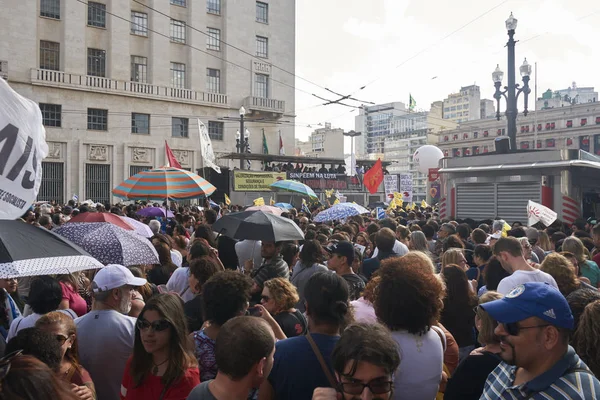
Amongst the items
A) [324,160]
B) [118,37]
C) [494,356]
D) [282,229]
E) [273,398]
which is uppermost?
[118,37]

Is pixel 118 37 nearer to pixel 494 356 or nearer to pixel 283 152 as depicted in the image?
pixel 283 152

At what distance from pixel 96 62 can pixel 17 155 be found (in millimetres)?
35540

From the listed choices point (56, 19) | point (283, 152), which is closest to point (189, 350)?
point (56, 19)

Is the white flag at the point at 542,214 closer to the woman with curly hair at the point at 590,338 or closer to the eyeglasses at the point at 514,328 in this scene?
the woman with curly hair at the point at 590,338

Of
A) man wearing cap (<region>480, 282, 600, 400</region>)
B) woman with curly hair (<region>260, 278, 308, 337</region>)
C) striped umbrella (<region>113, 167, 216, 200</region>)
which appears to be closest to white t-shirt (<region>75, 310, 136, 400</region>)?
woman with curly hair (<region>260, 278, 308, 337</region>)

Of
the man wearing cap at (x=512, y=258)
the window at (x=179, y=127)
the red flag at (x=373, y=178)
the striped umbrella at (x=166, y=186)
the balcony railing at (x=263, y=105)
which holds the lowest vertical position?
the man wearing cap at (x=512, y=258)

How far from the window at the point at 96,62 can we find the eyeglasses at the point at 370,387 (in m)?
36.5

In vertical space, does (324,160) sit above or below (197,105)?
below

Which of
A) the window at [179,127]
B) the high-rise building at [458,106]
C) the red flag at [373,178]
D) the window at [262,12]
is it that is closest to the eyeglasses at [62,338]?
the red flag at [373,178]

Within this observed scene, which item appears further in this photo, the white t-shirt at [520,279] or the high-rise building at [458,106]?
the high-rise building at [458,106]

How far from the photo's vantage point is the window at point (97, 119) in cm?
3438

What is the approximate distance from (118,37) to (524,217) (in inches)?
1169

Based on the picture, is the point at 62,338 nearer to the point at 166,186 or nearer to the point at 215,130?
the point at 166,186

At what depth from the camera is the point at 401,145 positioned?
440 ft
